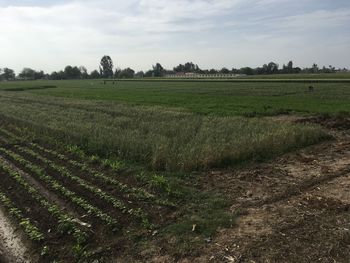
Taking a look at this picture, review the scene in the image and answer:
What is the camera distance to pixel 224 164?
11438 mm

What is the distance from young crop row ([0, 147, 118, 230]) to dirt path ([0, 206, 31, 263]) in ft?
4.48

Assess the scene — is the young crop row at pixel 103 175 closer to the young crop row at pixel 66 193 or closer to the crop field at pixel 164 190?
the crop field at pixel 164 190

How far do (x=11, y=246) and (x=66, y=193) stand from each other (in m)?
2.18

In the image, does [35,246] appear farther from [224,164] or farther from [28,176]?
[224,164]

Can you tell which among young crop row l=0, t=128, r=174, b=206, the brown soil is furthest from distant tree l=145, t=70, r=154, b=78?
the brown soil

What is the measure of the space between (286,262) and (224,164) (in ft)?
18.5

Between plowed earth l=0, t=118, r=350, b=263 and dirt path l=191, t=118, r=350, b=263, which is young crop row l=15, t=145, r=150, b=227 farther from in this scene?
dirt path l=191, t=118, r=350, b=263

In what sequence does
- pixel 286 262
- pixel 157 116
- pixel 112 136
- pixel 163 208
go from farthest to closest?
pixel 157 116 → pixel 112 136 → pixel 163 208 → pixel 286 262

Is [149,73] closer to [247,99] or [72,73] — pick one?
[72,73]

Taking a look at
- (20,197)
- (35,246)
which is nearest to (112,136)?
(20,197)

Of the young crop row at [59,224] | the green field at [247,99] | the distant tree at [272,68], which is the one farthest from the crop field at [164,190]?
the distant tree at [272,68]

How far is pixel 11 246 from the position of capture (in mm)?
6977

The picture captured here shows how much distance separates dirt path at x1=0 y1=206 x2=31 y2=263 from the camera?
652 cm

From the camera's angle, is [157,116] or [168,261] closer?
[168,261]
